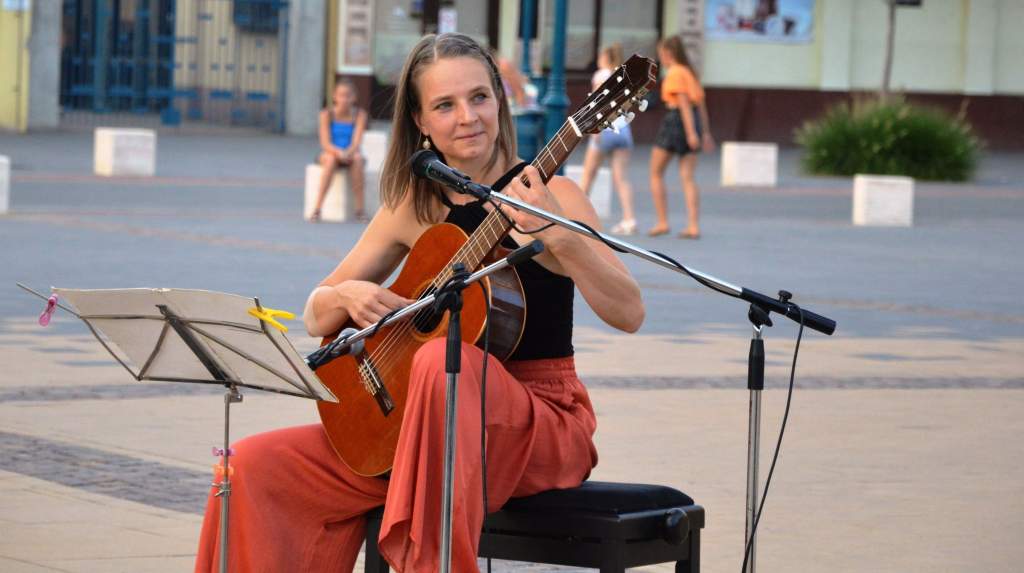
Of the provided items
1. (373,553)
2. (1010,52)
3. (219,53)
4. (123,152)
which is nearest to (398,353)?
(373,553)

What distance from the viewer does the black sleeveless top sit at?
4.46 meters

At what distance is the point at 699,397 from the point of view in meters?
8.44

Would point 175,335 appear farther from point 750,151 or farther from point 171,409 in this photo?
point 750,151

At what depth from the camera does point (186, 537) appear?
5.69 meters

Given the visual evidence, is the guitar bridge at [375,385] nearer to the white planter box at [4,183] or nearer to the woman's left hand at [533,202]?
the woman's left hand at [533,202]

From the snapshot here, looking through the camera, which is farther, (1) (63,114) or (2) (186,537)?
(1) (63,114)

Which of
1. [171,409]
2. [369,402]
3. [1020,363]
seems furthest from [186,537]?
[1020,363]

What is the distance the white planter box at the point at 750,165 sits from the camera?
24500 millimetres

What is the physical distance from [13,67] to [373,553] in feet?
88.1

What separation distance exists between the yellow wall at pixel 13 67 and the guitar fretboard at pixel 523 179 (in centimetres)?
2689

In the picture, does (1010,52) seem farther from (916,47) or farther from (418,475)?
(418,475)

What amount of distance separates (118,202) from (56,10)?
502 inches

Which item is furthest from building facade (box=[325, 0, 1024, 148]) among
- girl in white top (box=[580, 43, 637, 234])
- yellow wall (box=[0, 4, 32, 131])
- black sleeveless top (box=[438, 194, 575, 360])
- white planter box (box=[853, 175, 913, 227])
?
black sleeveless top (box=[438, 194, 575, 360])

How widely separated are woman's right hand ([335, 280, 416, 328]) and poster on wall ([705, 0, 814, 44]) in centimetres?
3049
